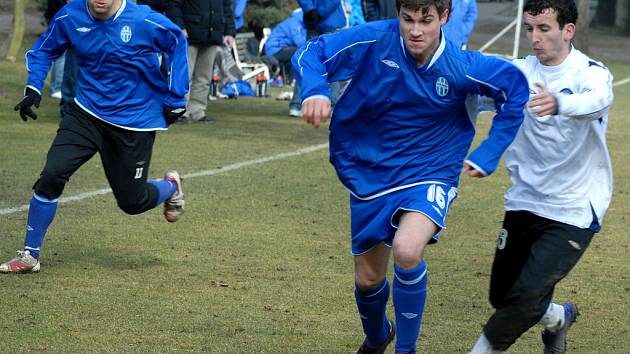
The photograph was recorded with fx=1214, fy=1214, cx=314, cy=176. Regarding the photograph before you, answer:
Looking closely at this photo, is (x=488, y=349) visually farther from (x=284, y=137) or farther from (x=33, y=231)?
(x=284, y=137)

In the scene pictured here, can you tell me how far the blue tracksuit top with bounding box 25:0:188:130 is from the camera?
7816 mm

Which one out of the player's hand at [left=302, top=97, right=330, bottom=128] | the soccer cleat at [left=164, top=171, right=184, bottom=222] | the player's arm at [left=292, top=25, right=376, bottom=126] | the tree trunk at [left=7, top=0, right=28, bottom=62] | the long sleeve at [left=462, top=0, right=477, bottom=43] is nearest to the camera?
the player's hand at [left=302, top=97, right=330, bottom=128]

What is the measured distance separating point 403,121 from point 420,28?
459 mm

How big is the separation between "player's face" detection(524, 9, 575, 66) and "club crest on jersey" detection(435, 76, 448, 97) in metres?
0.50

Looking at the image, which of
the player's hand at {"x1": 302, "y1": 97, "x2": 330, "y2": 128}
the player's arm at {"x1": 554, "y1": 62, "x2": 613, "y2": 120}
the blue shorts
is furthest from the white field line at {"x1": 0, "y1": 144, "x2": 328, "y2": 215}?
the player's arm at {"x1": 554, "y1": 62, "x2": 613, "y2": 120}

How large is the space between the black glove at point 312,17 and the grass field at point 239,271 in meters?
3.71

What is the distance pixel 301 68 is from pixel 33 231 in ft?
9.14

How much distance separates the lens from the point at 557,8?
568cm

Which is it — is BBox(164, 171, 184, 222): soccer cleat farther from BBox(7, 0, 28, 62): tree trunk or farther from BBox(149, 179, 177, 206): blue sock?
BBox(7, 0, 28, 62): tree trunk

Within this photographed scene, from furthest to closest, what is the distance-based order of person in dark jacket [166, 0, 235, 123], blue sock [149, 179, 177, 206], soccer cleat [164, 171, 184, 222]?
person in dark jacket [166, 0, 235, 123] < soccer cleat [164, 171, 184, 222] < blue sock [149, 179, 177, 206]

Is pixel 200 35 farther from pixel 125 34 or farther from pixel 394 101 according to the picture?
pixel 394 101

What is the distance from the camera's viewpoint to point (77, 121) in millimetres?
7789

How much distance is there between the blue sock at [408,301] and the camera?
18.3 feet

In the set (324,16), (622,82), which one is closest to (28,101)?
(324,16)
